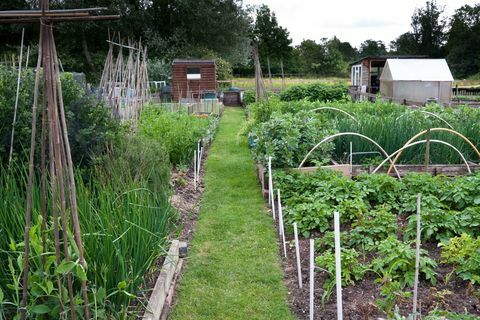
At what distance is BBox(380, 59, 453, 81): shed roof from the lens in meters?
16.0

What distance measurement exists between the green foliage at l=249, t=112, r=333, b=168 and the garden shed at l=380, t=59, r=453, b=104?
10334 millimetres

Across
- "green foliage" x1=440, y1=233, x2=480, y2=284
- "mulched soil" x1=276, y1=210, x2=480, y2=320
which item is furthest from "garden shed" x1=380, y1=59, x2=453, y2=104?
"mulched soil" x1=276, y1=210, x2=480, y2=320

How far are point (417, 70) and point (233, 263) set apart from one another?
14124mm

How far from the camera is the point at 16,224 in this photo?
9.18ft

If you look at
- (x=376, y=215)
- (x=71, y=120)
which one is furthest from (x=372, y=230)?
(x=71, y=120)

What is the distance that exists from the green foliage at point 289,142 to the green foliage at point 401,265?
8.63 feet

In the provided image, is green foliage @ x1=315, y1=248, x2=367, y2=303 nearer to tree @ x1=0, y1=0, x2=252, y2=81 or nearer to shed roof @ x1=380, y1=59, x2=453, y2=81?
shed roof @ x1=380, y1=59, x2=453, y2=81

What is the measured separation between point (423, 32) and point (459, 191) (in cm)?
5079

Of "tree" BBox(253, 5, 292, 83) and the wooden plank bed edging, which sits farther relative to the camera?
"tree" BBox(253, 5, 292, 83)

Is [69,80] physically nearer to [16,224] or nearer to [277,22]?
[16,224]

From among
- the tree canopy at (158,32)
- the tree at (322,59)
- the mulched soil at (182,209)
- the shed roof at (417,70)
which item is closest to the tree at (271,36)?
the tree at (322,59)

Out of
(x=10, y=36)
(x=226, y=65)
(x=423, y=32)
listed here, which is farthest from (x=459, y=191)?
(x=423, y=32)

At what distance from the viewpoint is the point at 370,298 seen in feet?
10.9

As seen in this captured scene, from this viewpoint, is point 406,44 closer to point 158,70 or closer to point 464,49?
point 464,49
